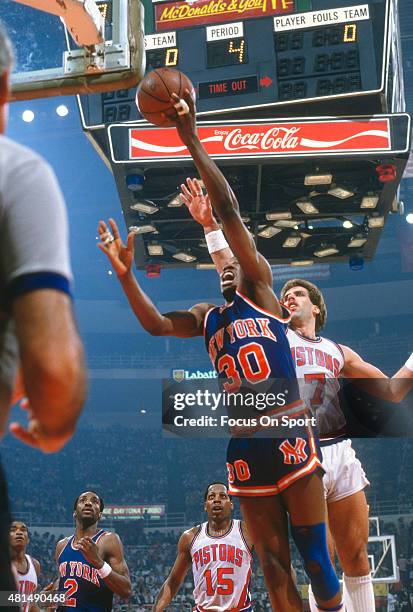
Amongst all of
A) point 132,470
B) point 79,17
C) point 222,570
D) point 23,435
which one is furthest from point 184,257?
point 132,470

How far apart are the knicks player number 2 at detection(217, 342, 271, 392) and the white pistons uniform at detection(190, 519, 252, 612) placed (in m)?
3.15

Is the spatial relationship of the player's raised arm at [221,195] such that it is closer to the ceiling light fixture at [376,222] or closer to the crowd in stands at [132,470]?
the ceiling light fixture at [376,222]

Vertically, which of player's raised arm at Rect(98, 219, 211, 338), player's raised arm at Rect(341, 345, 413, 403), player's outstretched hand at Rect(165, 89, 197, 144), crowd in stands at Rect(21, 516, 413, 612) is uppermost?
player's outstretched hand at Rect(165, 89, 197, 144)

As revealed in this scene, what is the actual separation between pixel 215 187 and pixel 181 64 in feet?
22.1

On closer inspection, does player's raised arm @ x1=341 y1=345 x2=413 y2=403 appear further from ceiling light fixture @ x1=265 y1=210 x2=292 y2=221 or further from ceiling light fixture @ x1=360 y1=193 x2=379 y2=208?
ceiling light fixture @ x1=265 y1=210 x2=292 y2=221

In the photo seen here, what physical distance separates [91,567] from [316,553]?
315 cm

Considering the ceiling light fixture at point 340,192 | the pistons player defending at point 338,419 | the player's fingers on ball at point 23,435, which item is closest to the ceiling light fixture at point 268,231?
the ceiling light fixture at point 340,192

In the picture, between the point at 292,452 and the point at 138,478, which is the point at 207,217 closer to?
the point at 292,452

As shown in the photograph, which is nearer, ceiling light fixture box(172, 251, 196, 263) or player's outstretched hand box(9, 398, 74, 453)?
player's outstretched hand box(9, 398, 74, 453)

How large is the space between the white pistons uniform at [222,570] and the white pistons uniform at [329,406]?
2.35 m

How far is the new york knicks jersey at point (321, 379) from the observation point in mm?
4797

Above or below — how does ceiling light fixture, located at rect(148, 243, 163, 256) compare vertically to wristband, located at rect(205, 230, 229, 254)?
above

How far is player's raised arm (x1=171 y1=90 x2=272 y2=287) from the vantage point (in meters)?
3.97

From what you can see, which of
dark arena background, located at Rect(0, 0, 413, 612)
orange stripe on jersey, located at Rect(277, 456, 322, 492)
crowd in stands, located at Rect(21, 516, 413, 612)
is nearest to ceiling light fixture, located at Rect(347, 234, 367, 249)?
dark arena background, located at Rect(0, 0, 413, 612)
